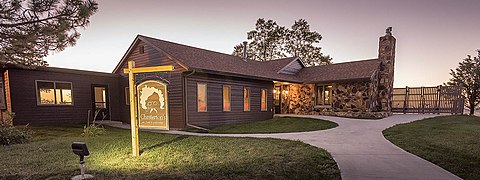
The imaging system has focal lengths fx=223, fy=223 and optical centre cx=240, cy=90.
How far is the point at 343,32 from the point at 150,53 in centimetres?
1337

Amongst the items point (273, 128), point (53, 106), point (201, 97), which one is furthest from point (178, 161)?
point (53, 106)

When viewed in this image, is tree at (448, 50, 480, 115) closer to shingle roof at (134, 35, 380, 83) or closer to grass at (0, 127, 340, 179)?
shingle roof at (134, 35, 380, 83)

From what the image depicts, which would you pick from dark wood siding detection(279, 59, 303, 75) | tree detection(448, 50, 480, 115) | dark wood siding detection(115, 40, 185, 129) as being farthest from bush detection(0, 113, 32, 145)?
tree detection(448, 50, 480, 115)

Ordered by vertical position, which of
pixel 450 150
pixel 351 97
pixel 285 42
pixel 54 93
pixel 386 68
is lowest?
pixel 450 150

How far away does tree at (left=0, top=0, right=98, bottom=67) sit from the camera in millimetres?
5578

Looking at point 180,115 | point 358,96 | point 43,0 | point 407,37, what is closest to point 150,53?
point 180,115

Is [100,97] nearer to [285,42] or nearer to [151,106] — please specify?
[151,106]

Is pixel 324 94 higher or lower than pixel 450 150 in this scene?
higher

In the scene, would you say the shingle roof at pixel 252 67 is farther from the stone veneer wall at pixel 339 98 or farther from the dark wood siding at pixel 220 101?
the stone veneer wall at pixel 339 98

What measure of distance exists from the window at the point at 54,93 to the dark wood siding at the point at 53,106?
0.18 metres

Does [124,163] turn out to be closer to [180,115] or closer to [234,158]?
[234,158]

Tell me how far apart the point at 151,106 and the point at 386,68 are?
46.9ft

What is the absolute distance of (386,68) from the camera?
1393 cm

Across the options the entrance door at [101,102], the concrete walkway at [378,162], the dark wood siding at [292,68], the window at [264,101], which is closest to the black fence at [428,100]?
the dark wood siding at [292,68]
